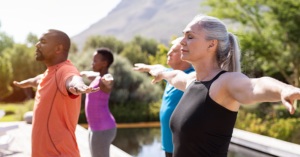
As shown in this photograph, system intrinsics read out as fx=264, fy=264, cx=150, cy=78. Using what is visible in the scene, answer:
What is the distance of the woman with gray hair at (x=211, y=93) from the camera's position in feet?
4.32

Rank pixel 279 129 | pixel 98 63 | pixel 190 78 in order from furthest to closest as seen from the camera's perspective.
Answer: pixel 279 129, pixel 98 63, pixel 190 78

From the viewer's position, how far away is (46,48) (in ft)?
6.77

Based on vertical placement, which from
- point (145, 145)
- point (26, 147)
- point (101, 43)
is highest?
point (26, 147)

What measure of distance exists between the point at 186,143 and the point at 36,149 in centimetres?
116

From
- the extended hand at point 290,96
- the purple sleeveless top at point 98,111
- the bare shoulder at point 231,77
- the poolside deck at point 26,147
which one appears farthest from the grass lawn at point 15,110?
the extended hand at point 290,96

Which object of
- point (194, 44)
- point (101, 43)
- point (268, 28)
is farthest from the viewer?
point (101, 43)

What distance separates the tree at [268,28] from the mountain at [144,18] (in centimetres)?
9572

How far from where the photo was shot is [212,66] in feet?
5.08

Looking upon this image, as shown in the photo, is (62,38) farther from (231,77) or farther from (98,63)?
(98,63)

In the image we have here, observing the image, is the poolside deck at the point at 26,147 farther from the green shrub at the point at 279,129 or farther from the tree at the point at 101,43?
the tree at the point at 101,43

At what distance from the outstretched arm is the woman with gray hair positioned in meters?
0.54

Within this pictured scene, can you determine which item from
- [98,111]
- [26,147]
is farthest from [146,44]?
[98,111]

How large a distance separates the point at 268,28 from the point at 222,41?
1205 cm

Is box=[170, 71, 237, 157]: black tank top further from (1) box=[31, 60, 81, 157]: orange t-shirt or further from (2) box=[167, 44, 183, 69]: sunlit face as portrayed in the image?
(2) box=[167, 44, 183, 69]: sunlit face
